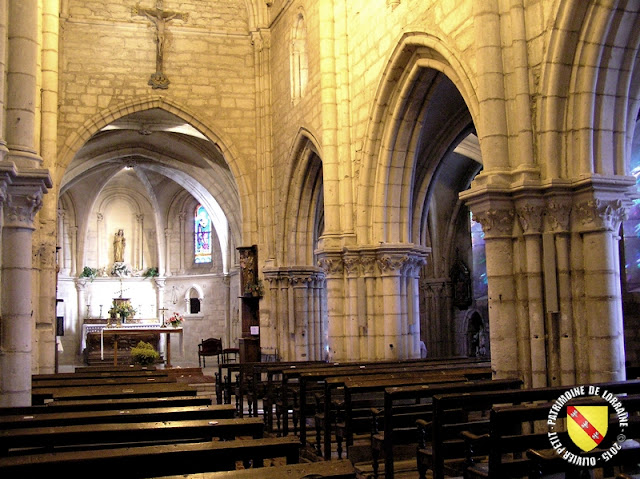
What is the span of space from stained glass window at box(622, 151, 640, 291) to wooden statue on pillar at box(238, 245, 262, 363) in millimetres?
9394

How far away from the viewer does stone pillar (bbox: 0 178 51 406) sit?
7.39 m

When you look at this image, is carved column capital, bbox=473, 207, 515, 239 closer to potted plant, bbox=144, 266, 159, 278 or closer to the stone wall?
the stone wall

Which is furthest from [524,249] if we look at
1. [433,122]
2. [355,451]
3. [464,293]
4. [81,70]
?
[81,70]

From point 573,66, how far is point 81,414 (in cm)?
649

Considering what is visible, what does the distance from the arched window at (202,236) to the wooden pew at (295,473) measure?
2770cm

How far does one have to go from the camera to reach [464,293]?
20516 millimetres

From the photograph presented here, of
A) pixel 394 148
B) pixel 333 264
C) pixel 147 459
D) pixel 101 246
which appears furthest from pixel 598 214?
pixel 101 246

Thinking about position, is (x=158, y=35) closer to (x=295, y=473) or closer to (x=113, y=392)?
(x=113, y=392)

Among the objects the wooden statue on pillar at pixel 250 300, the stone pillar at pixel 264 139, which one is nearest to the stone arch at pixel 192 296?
the wooden statue on pillar at pixel 250 300

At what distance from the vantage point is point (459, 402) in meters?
5.41

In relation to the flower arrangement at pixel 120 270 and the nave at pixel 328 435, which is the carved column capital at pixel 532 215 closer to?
the nave at pixel 328 435

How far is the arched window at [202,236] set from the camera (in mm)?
30859

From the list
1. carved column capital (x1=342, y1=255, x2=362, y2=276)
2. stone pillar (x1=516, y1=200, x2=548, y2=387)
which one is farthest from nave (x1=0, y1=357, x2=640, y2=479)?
carved column capital (x1=342, y1=255, x2=362, y2=276)

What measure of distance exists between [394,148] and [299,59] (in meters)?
5.52
